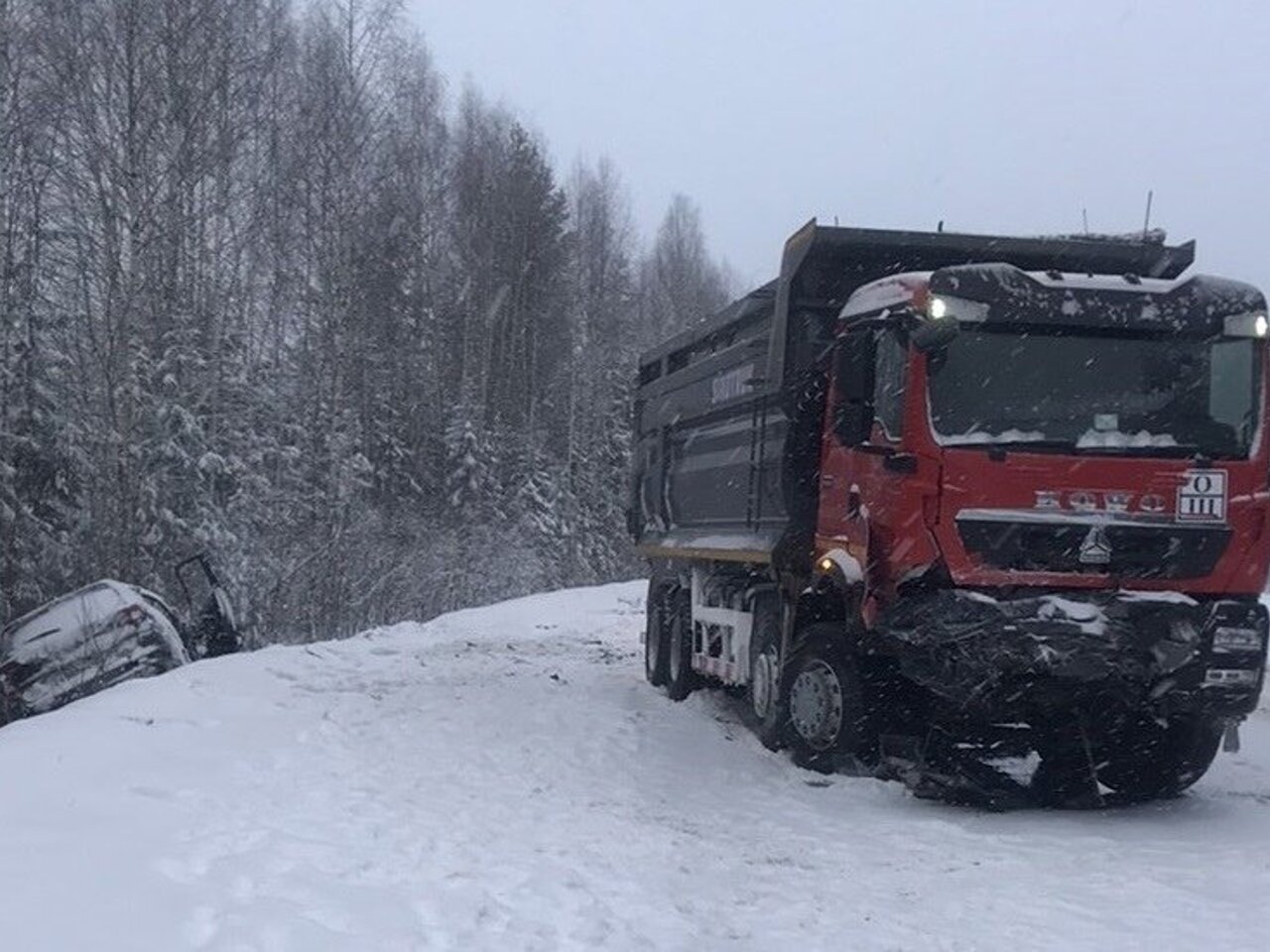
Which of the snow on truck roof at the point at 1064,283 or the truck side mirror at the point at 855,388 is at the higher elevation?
the snow on truck roof at the point at 1064,283

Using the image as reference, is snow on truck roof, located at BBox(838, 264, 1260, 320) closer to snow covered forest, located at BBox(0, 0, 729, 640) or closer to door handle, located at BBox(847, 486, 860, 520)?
door handle, located at BBox(847, 486, 860, 520)

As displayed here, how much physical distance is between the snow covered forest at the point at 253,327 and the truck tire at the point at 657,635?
7.56 meters

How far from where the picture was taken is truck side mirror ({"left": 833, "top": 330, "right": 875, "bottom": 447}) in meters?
9.06

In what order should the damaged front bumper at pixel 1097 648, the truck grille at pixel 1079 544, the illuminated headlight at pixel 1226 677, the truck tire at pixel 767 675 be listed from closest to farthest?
the damaged front bumper at pixel 1097 648 → the illuminated headlight at pixel 1226 677 → the truck grille at pixel 1079 544 → the truck tire at pixel 767 675

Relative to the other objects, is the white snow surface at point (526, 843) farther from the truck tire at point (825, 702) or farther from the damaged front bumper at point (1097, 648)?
the damaged front bumper at point (1097, 648)

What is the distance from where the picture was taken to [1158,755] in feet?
30.5

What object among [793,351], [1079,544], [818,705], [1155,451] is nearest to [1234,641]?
[1079,544]

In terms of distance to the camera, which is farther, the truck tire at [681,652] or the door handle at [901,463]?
the truck tire at [681,652]

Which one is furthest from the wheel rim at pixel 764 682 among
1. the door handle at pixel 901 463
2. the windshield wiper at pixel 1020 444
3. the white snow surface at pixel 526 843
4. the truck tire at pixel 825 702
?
the windshield wiper at pixel 1020 444

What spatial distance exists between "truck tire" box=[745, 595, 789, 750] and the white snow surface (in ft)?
0.69

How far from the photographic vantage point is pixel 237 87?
2731 centimetres

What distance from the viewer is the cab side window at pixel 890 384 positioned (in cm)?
872

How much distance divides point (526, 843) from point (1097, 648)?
345 cm

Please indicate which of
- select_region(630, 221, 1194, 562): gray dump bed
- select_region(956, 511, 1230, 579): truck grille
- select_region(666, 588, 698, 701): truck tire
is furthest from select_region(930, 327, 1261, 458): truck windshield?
select_region(666, 588, 698, 701): truck tire
